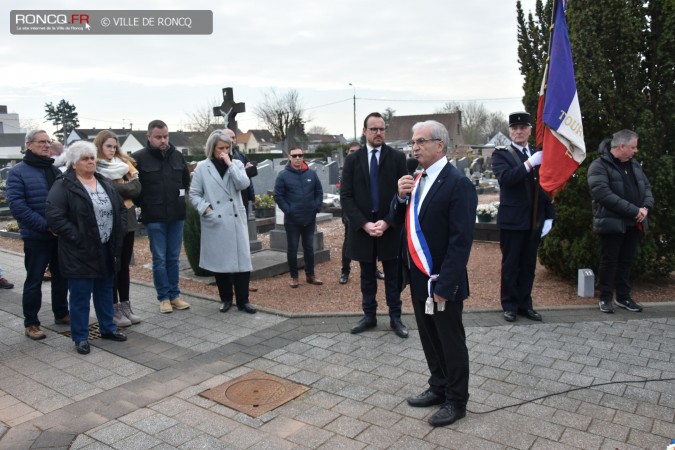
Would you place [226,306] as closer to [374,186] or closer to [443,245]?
[374,186]

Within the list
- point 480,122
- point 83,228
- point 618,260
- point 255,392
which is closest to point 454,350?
point 255,392

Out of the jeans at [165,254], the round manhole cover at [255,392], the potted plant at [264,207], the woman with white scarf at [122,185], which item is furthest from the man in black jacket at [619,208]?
the potted plant at [264,207]

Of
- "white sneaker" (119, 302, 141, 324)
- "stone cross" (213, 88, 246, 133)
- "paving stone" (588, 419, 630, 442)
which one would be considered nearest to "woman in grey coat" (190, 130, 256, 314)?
"white sneaker" (119, 302, 141, 324)

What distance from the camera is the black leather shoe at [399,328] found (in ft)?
17.0

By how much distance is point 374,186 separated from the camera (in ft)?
17.3

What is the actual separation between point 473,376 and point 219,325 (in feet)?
8.93

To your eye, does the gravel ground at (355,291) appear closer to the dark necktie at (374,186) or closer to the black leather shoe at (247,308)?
the black leather shoe at (247,308)

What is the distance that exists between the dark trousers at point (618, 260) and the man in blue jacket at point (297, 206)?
12.0 ft

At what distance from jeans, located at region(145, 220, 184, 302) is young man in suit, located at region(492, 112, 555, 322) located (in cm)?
363

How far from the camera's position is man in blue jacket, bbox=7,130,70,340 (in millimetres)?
5176

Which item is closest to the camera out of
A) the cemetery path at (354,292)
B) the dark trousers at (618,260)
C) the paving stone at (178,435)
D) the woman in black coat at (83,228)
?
the paving stone at (178,435)

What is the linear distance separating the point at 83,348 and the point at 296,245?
3319mm

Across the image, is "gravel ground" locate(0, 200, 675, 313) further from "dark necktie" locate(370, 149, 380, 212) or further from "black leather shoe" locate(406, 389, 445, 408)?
"black leather shoe" locate(406, 389, 445, 408)

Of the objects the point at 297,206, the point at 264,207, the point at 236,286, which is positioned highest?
the point at 297,206
